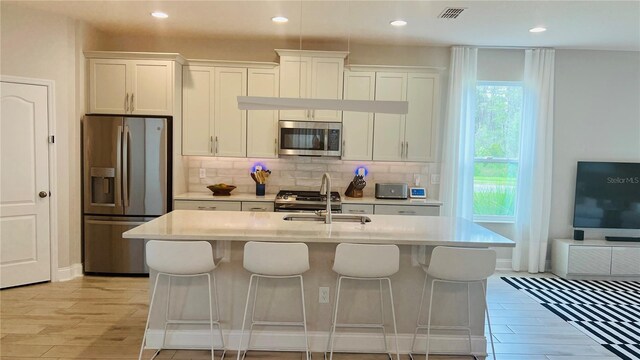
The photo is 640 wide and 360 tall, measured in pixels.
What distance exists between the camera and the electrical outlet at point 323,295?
303cm

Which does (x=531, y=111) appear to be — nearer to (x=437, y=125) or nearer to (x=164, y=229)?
(x=437, y=125)

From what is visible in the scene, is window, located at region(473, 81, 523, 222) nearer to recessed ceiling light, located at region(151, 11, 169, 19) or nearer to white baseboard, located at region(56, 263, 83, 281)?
recessed ceiling light, located at region(151, 11, 169, 19)

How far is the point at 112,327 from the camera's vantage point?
131 inches

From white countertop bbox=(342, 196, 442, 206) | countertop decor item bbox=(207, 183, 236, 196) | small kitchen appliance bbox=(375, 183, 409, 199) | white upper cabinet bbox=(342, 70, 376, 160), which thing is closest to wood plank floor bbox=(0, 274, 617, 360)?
white countertop bbox=(342, 196, 442, 206)

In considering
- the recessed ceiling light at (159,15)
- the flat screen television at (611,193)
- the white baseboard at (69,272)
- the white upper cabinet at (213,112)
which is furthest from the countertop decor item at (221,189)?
the flat screen television at (611,193)

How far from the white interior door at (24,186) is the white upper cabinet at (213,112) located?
1459 millimetres

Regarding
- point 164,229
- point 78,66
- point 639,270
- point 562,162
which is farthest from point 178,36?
point 639,270

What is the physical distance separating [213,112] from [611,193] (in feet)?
16.4

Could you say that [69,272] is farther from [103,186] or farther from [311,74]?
[311,74]

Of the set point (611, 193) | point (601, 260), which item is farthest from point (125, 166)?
point (611, 193)

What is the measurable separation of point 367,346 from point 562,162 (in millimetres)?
3853

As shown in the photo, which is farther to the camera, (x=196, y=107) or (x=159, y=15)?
(x=196, y=107)

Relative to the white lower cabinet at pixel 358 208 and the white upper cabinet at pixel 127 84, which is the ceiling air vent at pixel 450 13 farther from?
the white upper cabinet at pixel 127 84

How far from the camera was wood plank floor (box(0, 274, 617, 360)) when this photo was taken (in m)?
2.96
